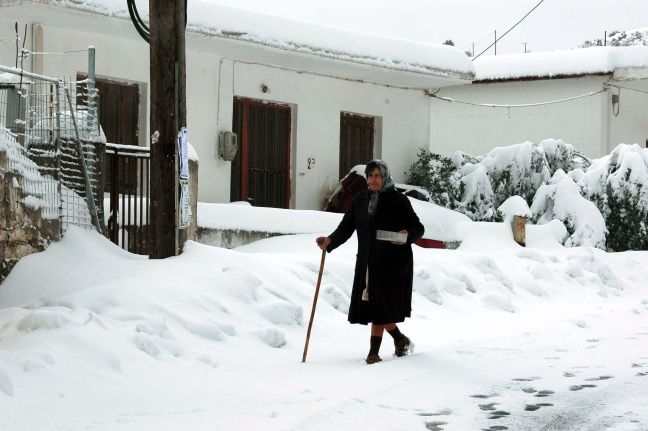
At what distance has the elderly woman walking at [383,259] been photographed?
929 cm

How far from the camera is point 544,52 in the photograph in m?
26.6

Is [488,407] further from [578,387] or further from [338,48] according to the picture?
[338,48]

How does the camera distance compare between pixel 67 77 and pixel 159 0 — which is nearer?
pixel 159 0

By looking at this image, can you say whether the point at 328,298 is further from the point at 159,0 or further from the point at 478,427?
the point at 478,427

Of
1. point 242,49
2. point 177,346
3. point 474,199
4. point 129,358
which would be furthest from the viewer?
point 474,199

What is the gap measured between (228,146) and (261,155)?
1.23m

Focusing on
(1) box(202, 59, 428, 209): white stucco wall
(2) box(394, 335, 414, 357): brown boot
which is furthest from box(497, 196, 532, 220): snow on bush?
(2) box(394, 335, 414, 357): brown boot

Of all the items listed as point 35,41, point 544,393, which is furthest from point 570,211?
point 544,393

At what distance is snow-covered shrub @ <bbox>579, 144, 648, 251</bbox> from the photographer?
20906mm

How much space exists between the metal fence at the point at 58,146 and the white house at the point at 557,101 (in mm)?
14445

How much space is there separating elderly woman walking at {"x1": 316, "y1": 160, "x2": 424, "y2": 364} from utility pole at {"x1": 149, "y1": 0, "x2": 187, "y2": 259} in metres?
1.76

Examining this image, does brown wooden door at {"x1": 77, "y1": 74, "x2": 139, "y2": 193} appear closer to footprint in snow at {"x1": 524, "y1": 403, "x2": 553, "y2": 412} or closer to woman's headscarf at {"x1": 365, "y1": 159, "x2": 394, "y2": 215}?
woman's headscarf at {"x1": 365, "y1": 159, "x2": 394, "y2": 215}

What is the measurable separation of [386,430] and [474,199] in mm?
15427

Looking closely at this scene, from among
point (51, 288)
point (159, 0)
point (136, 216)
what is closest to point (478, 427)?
point (51, 288)
